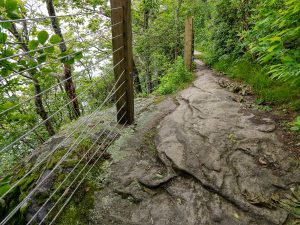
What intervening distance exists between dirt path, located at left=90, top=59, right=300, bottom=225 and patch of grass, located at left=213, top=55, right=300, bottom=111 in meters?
0.62

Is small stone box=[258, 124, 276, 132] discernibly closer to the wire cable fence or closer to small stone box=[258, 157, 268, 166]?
small stone box=[258, 157, 268, 166]

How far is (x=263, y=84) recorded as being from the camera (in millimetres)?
3848

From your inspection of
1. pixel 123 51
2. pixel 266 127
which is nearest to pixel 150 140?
pixel 123 51

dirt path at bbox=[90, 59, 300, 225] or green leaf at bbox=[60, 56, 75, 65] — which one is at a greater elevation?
green leaf at bbox=[60, 56, 75, 65]

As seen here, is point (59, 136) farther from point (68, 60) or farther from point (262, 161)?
point (262, 161)

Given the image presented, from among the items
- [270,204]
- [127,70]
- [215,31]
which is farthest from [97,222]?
[215,31]

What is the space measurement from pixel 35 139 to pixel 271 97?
25.8 feet

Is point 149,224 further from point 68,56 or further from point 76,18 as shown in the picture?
point 76,18

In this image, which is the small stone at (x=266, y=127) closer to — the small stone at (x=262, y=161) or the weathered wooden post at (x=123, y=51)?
the small stone at (x=262, y=161)

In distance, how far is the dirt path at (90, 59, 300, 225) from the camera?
173 cm

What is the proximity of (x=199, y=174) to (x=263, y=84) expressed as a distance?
2.68m

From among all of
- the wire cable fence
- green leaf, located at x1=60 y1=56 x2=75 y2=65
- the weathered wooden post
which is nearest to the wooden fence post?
the wire cable fence

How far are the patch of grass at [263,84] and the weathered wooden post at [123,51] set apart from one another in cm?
188

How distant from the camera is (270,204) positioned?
175 centimetres
